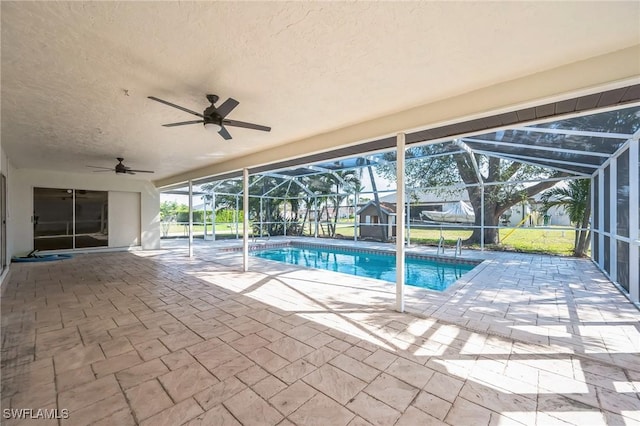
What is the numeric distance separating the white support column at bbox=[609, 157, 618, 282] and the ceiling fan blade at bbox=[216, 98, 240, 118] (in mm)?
5867

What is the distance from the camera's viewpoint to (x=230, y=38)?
1897mm

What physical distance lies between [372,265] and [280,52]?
270 inches

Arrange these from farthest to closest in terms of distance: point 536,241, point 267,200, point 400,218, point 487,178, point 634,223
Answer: point 267,200 → point 536,241 → point 487,178 → point 634,223 → point 400,218

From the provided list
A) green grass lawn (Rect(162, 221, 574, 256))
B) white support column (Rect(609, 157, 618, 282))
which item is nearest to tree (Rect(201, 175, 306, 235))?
green grass lawn (Rect(162, 221, 574, 256))

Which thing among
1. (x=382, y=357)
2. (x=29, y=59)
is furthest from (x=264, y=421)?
(x=29, y=59)

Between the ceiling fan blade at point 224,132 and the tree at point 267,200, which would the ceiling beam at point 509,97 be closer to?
the ceiling fan blade at point 224,132

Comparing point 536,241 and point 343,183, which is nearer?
point 536,241

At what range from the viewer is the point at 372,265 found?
805 cm

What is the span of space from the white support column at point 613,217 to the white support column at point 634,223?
0.86 meters

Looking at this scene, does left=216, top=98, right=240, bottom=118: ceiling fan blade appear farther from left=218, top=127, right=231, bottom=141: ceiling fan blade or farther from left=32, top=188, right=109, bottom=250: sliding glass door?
left=32, top=188, right=109, bottom=250: sliding glass door

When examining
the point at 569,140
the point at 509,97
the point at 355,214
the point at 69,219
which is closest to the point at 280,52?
the point at 509,97

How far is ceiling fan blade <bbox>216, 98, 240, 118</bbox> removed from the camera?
2.51 meters

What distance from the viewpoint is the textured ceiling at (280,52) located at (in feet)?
5.43

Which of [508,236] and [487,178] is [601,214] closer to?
[487,178]
